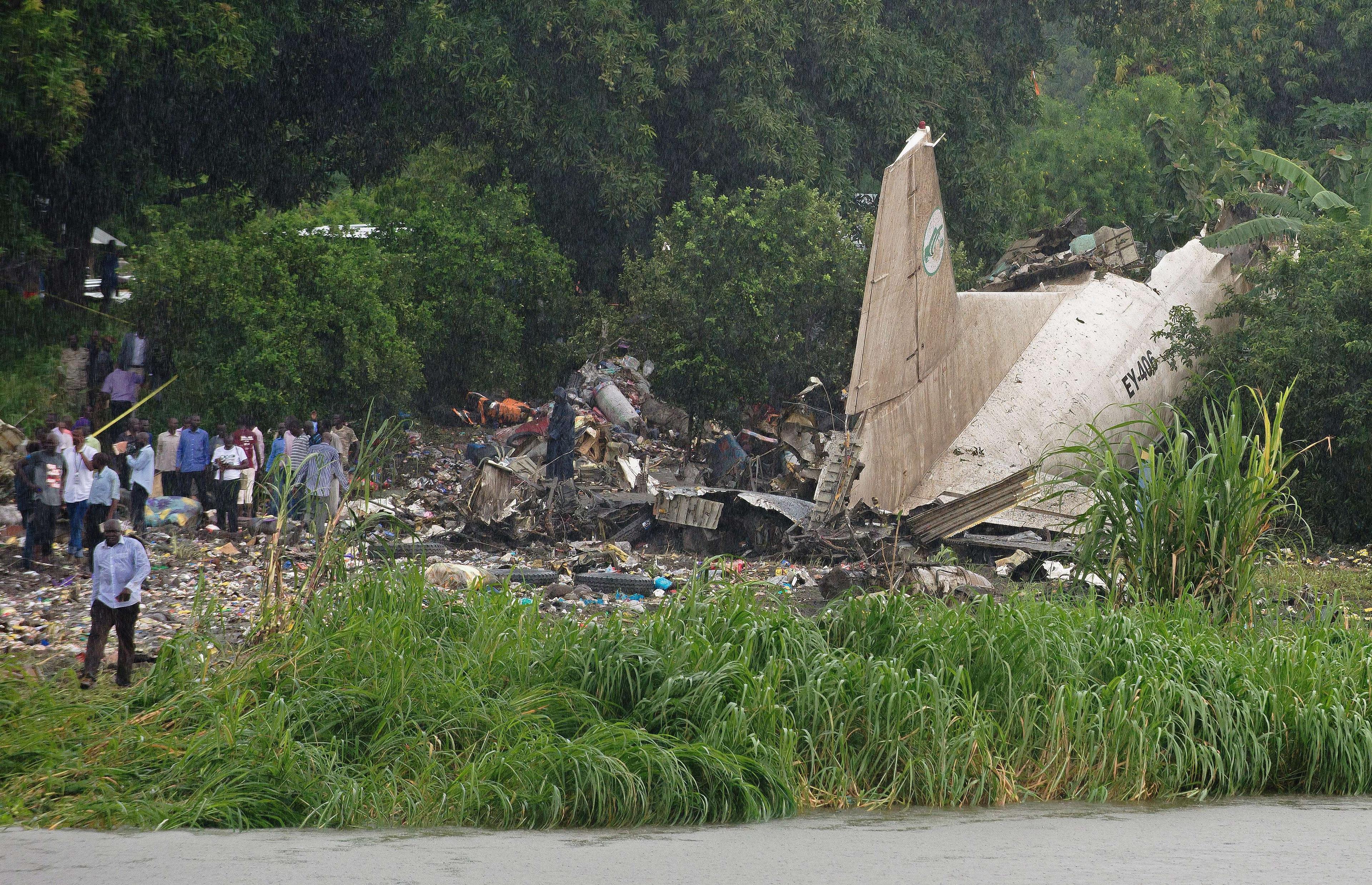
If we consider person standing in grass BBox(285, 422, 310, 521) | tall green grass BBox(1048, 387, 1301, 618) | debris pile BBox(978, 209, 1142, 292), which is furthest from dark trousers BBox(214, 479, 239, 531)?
debris pile BBox(978, 209, 1142, 292)

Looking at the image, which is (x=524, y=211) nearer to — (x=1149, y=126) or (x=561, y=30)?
(x=561, y=30)

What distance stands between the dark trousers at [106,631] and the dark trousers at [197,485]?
23.3ft

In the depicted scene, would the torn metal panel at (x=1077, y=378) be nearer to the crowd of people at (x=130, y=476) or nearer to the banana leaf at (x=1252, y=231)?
the banana leaf at (x=1252, y=231)

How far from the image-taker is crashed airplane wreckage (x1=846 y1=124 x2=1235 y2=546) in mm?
13469

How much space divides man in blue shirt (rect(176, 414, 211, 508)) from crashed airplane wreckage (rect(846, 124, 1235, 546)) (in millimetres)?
8075

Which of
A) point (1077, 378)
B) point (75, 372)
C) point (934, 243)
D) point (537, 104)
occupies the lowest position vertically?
point (75, 372)

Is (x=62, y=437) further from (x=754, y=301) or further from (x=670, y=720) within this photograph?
(x=754, y=301)

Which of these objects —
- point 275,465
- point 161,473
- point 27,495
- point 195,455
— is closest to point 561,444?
point 195,455

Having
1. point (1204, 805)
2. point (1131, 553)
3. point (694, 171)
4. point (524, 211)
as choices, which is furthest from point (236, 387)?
point (1204, 805)

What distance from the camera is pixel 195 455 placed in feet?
51.8

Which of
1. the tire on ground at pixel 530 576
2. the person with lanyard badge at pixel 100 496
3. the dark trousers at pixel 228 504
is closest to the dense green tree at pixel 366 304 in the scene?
the dark trousers at pixel 228 504

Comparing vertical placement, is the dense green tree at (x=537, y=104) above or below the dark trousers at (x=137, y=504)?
above

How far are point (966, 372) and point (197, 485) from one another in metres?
9.96

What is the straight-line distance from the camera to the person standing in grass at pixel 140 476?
14.3 m
